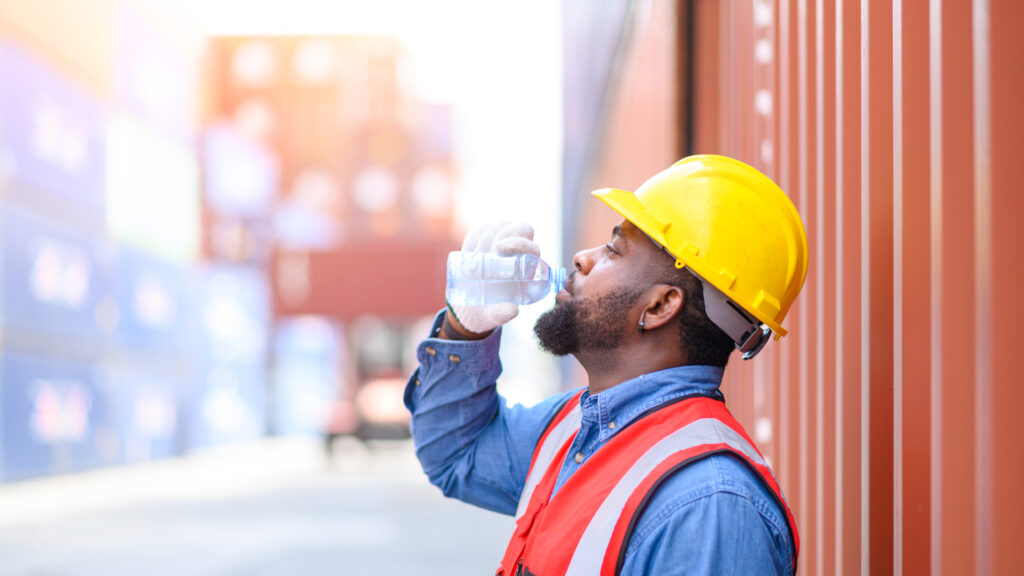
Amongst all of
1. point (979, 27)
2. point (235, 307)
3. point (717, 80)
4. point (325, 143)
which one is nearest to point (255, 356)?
point (235, 307)

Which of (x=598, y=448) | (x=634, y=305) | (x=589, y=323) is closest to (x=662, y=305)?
(x=634, y=305)

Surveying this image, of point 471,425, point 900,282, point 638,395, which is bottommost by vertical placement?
point 471,425

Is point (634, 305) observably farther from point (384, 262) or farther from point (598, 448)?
point (384, 262)

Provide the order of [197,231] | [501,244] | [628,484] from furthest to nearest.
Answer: [197,231]
[501,244]
[628,484]

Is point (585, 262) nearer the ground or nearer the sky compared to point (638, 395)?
nearer the sky

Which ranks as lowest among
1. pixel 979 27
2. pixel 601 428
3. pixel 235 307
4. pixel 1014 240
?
pixel 235 307

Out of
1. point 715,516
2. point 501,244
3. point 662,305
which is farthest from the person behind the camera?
point 501,244

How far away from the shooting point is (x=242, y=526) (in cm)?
1309

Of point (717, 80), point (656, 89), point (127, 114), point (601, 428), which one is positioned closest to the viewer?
point (601, 428)

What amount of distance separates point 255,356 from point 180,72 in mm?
9986

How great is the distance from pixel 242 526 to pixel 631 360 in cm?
1168

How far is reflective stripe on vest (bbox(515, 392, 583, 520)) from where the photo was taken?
7.79 ft

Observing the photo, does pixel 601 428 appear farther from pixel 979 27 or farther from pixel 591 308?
pixel 979 27

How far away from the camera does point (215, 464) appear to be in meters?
25.8
